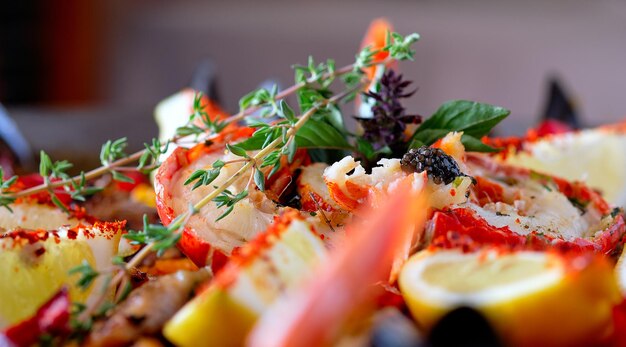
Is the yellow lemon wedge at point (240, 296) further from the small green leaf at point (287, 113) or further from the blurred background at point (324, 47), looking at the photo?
the blurred background at point (324, 47)

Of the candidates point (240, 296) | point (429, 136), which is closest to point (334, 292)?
point (240, 296)

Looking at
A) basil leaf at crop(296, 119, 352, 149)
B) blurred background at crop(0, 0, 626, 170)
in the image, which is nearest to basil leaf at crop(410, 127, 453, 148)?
basil leaf at crop(296, 119, 352, 149)

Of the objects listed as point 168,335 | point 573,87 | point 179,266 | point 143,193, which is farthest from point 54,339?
point 573,87

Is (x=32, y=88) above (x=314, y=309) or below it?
below

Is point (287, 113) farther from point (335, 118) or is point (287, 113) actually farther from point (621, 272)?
point (621, 272)

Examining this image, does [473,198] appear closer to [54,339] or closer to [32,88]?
[54,339]

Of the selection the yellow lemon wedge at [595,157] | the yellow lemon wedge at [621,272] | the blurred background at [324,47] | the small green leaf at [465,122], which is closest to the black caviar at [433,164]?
the small green leaf at [465,122]
